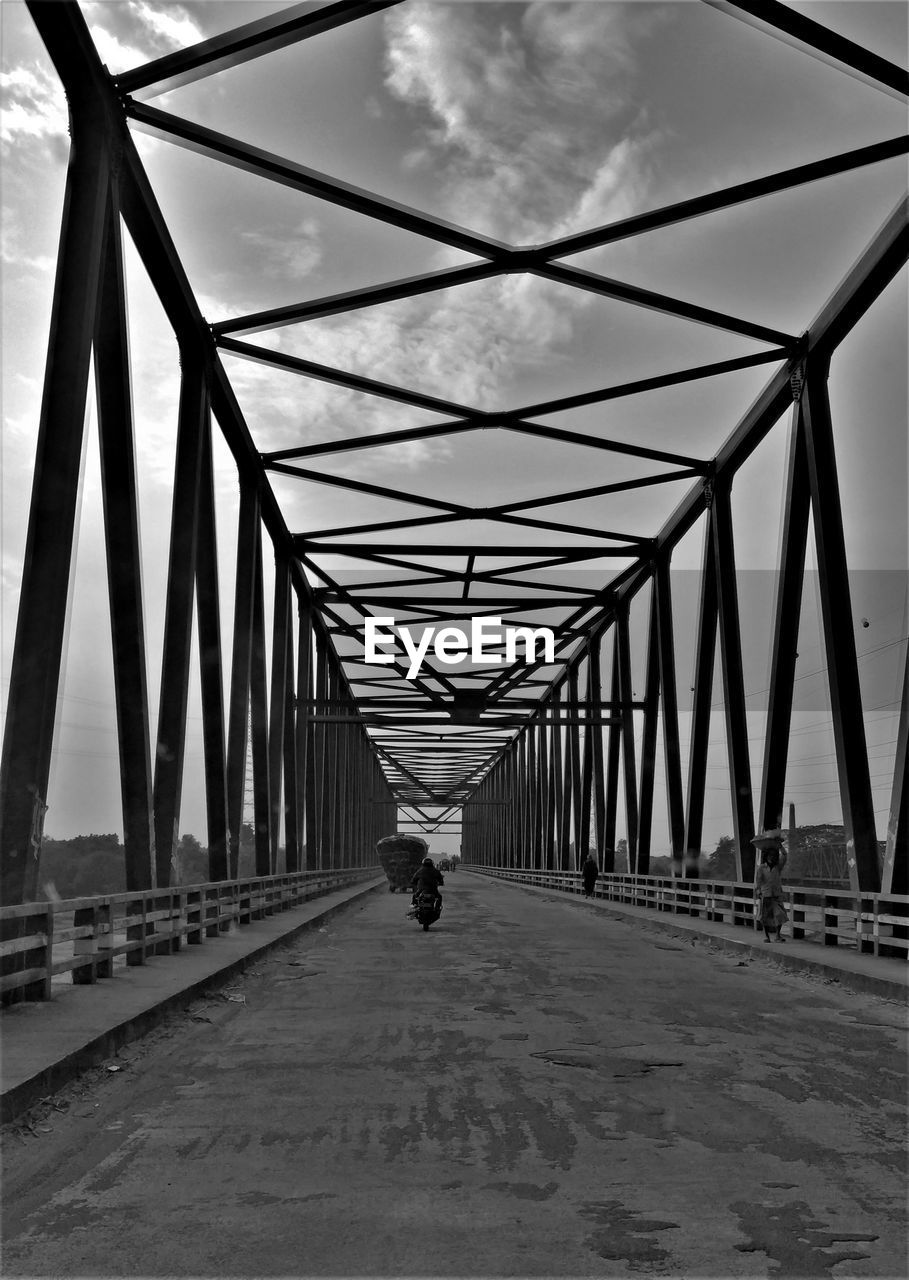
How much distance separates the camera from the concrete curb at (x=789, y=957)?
9.94 metres

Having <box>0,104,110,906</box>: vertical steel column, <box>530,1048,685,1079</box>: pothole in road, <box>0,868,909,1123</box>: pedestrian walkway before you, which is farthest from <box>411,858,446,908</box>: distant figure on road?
<box>530,1048,685,1079</box>: pothole in road

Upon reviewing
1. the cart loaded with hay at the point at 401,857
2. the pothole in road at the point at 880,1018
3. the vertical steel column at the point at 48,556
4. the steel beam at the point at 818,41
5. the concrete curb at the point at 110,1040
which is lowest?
the cart loaded with hay at the point at 401,857

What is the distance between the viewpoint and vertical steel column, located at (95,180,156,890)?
36.8 ft

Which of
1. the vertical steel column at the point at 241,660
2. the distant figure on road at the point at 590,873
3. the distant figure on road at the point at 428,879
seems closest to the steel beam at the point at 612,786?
the distant figure on road at the point at 590,873

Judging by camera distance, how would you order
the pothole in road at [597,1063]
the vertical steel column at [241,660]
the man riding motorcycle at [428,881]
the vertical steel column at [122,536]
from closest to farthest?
the pothole in road at [597,1063] → the vertical steel column at [122,536] → the vertical steel column at [241,660] → the man riding motorcycle at [428,881]

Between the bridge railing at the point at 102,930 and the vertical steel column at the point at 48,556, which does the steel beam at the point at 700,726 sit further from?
the vertical steel column at the point at 48,556

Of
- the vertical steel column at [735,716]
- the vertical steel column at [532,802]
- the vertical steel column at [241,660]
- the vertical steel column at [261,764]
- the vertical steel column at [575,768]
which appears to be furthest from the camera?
the vertical steel column at [532,802]

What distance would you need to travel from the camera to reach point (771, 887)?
586 inches

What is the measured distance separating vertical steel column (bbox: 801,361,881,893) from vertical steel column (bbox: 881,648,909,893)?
123 cm

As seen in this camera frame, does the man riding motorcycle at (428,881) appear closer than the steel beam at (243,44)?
No

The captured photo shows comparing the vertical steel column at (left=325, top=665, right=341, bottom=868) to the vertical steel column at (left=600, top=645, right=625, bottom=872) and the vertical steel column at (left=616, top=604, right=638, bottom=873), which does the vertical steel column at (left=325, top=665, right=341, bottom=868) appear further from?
the vertical steel column at (left=616, top=604, right=638, bottom=873)

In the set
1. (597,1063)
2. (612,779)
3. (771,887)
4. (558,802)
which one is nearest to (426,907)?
(771,887)

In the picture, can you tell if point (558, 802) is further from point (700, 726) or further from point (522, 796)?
point (700, 726)

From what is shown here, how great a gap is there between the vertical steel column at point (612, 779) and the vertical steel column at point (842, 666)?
55.0 ft
